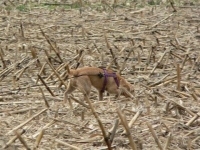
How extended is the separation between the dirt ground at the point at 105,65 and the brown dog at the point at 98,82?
0.44ft

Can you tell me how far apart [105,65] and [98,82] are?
1447 mm

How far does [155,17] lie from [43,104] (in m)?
7.07

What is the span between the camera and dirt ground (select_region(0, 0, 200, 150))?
6363 millimetres

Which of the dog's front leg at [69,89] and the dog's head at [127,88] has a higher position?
the dog's front leg at [69,89]

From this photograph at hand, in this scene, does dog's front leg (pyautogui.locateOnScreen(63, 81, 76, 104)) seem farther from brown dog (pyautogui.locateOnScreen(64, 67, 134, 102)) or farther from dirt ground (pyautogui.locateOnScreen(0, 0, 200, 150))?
dirt ground (pyautogui.locateOnScreen(0, 0, 200, 150))

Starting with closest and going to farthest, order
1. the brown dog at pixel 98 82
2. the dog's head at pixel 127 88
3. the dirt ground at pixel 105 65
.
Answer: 1. the dirt ground at pixel 105 65
2. the dog's head at pixel 127 88
3. the brown dog at pixel 98 82

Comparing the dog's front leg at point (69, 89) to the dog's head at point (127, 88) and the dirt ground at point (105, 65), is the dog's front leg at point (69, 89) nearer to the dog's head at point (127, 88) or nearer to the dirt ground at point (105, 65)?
the dirt ground at point (105, 65)

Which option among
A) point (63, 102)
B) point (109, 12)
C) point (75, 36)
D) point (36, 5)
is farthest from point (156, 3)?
point (63, 102)

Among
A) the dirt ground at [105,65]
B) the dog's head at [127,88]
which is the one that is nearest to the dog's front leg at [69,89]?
the dirt ground at [105,65]

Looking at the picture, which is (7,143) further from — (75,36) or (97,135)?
(75,36)

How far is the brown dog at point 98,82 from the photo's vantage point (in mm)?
8531

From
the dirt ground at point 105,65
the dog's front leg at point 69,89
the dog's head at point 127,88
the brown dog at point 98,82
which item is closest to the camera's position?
the dirt ground at point 105,65

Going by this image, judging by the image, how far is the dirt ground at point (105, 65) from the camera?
636cm

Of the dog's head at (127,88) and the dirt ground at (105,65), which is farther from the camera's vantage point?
the dog's head at (127,88)
